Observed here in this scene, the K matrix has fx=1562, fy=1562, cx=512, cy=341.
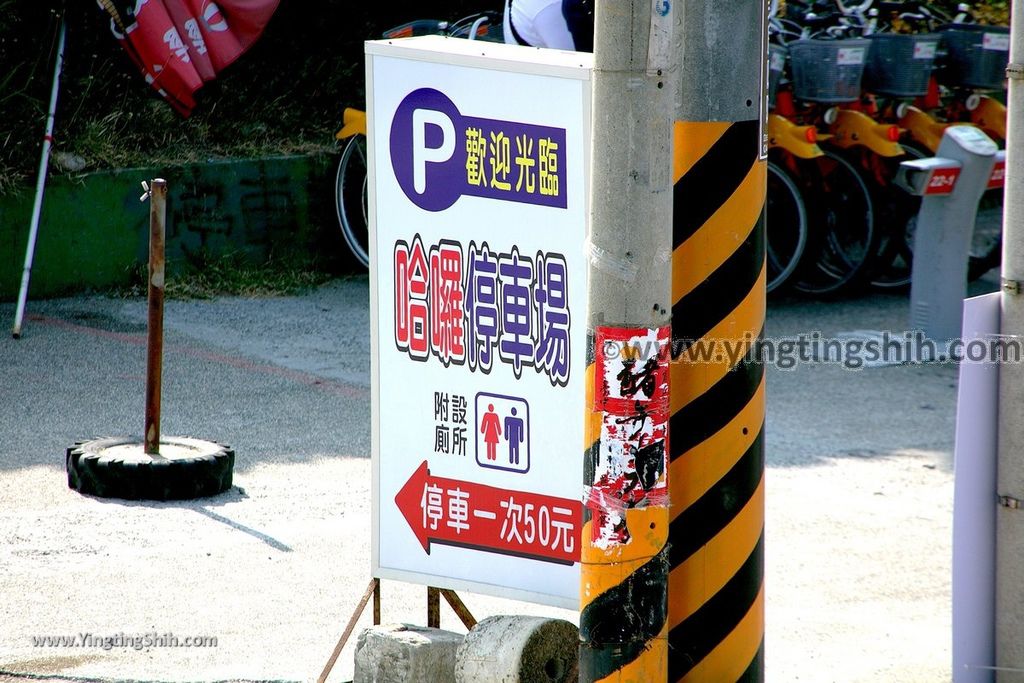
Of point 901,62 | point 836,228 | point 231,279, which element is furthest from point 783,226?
point 231,279

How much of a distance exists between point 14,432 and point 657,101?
4423 mm

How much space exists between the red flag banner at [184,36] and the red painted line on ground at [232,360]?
2.01 metres

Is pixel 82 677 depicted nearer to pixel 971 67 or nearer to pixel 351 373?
pixel 351 373

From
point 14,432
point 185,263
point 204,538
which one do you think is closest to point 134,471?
point 204,538

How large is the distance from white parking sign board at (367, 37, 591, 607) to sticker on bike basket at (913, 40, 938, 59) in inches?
241

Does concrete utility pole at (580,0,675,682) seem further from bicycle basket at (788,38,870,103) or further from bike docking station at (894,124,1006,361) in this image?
bicycle basket at (788,38,870,103)

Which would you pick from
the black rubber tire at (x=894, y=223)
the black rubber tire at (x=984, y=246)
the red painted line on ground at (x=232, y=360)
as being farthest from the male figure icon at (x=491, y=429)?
the black rubber tire at (x=984, y=246)

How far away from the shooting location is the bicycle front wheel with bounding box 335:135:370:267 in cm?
1034

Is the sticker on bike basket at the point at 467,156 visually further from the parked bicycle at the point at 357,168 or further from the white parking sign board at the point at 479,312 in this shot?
the parked bicycle at the point at 357,168

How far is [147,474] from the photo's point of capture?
20.1 ft

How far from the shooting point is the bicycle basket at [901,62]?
9.73 m

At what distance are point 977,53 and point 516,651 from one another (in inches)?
281

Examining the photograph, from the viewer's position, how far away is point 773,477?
6.67 m

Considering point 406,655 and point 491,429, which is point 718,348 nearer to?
A: point 491,429
